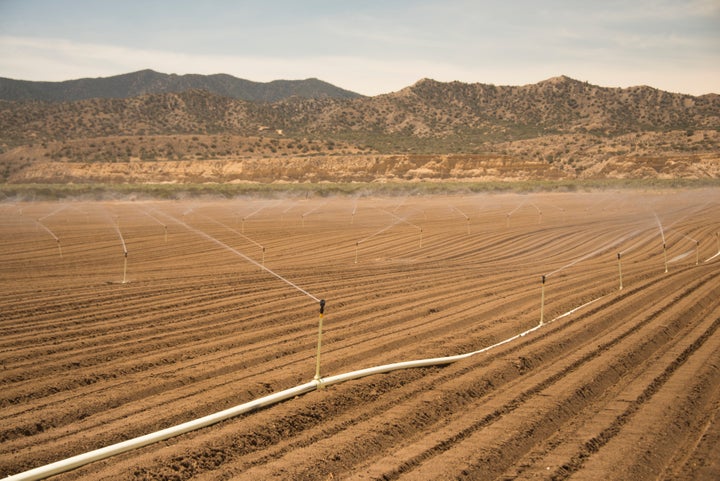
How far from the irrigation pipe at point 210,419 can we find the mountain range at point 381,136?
210 feet

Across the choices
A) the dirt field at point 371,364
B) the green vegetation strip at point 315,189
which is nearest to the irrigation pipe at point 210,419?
the dirt field at point 371,364

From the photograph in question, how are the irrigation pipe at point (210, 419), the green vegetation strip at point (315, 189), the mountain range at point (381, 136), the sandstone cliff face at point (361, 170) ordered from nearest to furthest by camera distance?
the irrigation pipe at point (210, 419) → the green vegetation strip at point (315, 189) → the sandstone cliff face at point (361, 170) → the mountain range at point (381, 136)

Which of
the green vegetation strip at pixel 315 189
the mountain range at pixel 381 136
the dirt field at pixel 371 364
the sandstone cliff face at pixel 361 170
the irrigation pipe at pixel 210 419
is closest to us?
the irrigation pipe at pixel 210 419

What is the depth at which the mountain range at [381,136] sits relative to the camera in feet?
243

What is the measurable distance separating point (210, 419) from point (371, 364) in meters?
3.01

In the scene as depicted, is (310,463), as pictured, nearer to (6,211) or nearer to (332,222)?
(332,222)

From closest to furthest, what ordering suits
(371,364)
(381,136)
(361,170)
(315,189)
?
1. (371,364)
2. (315,189)
3. (361,170)
4. (381,136)

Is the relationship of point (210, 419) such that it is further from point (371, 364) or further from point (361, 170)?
point (361, 170)

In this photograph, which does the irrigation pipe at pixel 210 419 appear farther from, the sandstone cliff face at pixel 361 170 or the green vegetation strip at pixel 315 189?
the sandstone cliff face at pixel 361 170

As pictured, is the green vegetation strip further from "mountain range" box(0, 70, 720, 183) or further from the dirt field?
the dirt field

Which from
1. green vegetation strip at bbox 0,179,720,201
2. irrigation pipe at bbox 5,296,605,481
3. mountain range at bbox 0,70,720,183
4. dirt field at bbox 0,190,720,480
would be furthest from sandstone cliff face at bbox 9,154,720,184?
irrigation pipe at bbox 5,296,605,481

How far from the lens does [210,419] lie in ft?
23.9

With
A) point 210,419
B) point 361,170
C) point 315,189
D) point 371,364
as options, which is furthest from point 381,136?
point 210,419

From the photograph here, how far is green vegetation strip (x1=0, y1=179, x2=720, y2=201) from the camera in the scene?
2212 inches
